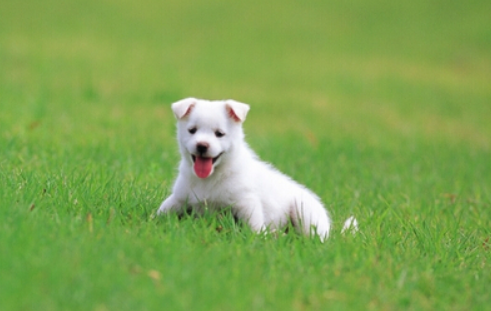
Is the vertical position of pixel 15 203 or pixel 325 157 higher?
pixel 15 203

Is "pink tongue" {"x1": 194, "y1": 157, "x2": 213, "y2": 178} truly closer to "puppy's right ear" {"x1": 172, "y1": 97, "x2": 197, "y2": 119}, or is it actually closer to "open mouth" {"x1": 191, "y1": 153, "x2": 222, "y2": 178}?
"open mouth" {"x1": 191, "y1": 153, "x2": 222, "y2": 178}

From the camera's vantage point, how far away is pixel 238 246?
4.74 metres

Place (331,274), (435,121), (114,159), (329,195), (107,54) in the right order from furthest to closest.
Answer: (107,54), (435,121), (114,159), (329,195), (331,274)

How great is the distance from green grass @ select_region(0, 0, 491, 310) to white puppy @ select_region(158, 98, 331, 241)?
0.23 metres

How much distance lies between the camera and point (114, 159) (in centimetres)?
810

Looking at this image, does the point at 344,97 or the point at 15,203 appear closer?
the point at 15,203

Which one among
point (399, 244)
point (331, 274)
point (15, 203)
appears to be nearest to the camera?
point (331, 274)

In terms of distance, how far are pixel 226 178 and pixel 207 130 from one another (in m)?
0.42

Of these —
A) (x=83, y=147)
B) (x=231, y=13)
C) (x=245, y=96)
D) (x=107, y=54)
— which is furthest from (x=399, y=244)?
(x=231, y=13)

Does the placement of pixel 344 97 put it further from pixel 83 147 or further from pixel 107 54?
pixel 83 147

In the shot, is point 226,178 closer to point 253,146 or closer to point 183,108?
point 183,108

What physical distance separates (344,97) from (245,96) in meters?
2.51

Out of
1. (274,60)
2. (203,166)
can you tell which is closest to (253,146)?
(203,166)

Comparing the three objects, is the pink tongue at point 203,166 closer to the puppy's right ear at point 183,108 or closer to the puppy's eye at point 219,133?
the puppy's eye at point 219,133
